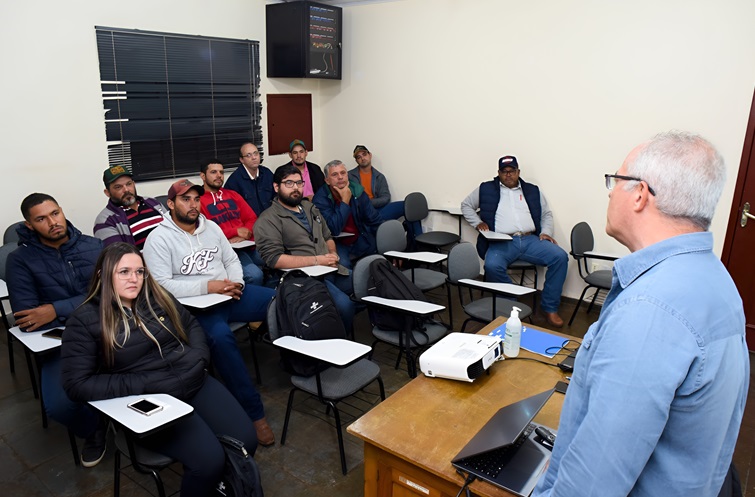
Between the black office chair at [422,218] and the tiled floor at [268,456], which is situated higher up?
the black office chair at [422,218]

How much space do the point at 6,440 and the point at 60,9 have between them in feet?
10.3

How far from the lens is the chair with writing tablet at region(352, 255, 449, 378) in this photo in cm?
296

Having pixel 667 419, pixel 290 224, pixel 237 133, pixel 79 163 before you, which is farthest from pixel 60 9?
pixel 667 419

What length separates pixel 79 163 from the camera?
439cm

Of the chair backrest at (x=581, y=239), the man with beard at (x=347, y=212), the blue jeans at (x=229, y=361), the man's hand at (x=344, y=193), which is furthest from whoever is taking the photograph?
the man's hand at (x=344, y=193)

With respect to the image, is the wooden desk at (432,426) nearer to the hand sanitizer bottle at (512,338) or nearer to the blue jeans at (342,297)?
the hand sanitizer bottle at (512,338)

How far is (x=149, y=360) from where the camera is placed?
228 cm

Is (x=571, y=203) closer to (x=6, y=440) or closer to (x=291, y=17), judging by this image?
(x=291, y=17)

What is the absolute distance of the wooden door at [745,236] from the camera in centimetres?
389

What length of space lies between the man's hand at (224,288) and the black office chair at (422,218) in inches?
90.3

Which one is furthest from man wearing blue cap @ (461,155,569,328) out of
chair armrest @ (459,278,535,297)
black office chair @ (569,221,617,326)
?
chair armrest @ (459,278,535,297)

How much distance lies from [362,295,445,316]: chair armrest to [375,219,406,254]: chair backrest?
45.6 inches

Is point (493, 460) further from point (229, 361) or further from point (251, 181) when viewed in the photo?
point (251, 181)

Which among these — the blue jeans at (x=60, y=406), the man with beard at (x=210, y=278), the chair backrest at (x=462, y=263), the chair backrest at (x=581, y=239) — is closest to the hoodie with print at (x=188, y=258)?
the man with beard at (x=210, y=278)
